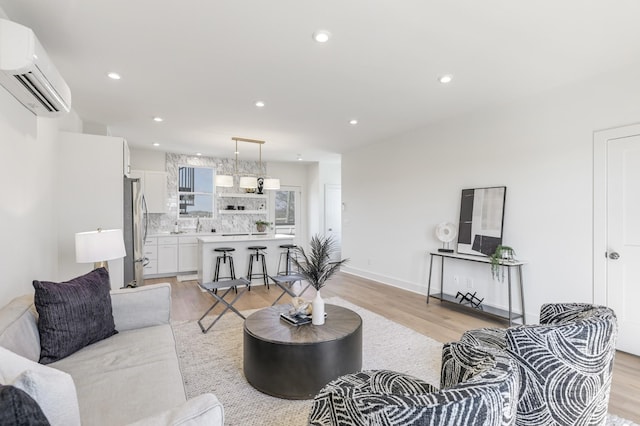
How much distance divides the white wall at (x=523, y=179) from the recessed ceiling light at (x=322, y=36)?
112 inches

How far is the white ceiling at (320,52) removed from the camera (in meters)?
2.28

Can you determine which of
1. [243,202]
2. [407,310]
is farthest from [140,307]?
[243,202]

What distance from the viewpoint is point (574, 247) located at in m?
3.55

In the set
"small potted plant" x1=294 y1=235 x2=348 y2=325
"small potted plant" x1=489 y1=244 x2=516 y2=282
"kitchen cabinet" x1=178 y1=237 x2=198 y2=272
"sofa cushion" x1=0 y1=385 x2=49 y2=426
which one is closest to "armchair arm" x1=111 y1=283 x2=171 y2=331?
"small potted plant" x1=294 y1=235 x2=348 y2=325

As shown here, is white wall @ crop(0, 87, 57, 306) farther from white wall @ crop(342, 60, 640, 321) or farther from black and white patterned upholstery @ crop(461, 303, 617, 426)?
white wall @ crop(342, 60, 640, 321)

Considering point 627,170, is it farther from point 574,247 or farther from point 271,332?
point 271,332

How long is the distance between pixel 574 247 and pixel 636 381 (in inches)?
54.9

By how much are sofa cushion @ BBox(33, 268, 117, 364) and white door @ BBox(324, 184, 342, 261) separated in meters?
7.01

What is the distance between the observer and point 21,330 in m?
1.72

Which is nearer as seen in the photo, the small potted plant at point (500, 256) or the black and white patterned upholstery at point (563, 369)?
the black and white patterned upholstery at point (563, 369)

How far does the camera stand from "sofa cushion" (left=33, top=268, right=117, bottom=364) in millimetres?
1866

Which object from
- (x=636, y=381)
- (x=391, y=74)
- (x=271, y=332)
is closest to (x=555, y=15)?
(x=391, y=74)

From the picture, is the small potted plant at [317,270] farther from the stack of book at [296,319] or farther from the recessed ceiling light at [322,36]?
the recessed ceiling light at [322,36]

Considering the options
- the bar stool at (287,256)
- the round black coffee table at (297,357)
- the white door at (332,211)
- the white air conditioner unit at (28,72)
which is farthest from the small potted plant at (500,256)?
the white door at (332,211)
